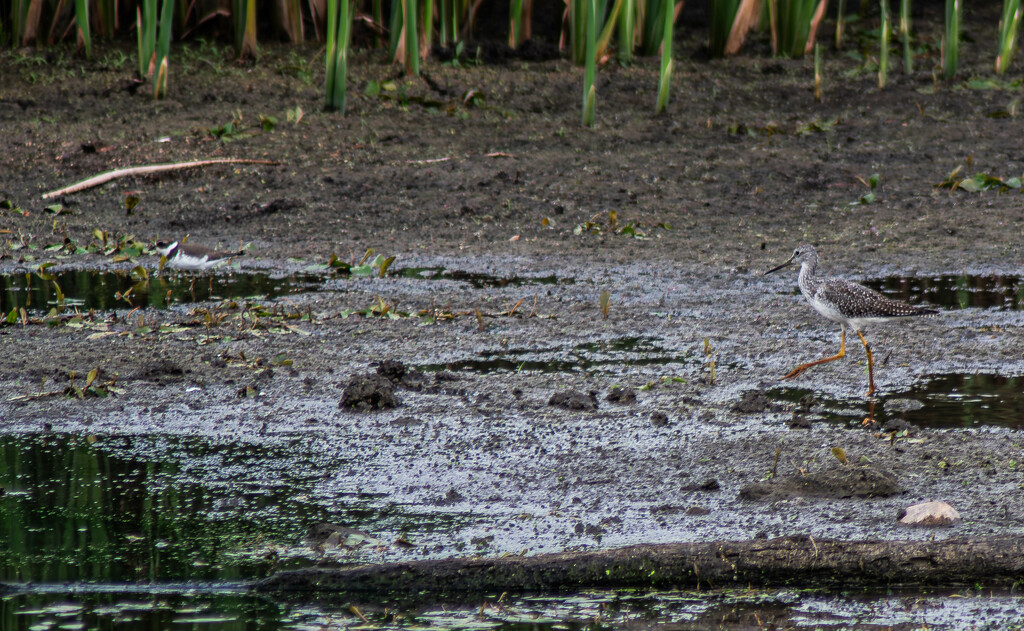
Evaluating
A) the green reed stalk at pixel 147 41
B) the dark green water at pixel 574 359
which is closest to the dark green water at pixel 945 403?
the dark green water at pixel 574 359

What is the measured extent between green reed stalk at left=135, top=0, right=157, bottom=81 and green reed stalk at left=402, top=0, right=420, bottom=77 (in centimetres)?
240

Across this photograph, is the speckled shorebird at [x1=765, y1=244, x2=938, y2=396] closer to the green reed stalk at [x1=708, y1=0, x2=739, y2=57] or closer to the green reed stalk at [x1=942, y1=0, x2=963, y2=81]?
the green reed stalk at [x1=942, y1=0, x2=963, y2=81]

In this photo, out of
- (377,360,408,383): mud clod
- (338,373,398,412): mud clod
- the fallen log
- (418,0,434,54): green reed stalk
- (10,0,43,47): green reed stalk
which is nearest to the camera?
the fallen log

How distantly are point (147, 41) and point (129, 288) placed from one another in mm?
4856

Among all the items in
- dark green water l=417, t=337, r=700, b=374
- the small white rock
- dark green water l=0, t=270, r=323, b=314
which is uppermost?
the small white rock

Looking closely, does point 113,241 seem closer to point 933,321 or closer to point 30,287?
point 30,287

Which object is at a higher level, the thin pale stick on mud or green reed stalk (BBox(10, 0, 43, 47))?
green reed stalk (BBox(10, 0, 43, 47))

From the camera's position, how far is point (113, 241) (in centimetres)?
1002

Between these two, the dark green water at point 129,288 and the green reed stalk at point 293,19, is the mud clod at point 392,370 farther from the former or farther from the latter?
the green reed stalk at point 293,19

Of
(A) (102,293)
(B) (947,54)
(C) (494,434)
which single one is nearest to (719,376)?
(C) (494,434)

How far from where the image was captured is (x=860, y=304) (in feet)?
20.5

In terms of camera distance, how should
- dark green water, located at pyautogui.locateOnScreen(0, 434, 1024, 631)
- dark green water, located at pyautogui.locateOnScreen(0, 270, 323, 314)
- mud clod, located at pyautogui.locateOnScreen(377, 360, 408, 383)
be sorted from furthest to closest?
dark green water, located at pyautogui.locateOnScreen(0, 270, 323, 314), mud clod, located at pyautogui.locateOnScreen(377, 360, 408, 383), dark green water, located at pyautogui.locateOnScreen(0, 434, 1024, 631)

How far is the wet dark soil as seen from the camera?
484cm

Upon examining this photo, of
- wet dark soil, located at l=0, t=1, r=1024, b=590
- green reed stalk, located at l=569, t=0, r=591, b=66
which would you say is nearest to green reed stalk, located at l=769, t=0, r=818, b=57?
wet dark soil, located at l=0, t=1, r=1024, b=590
